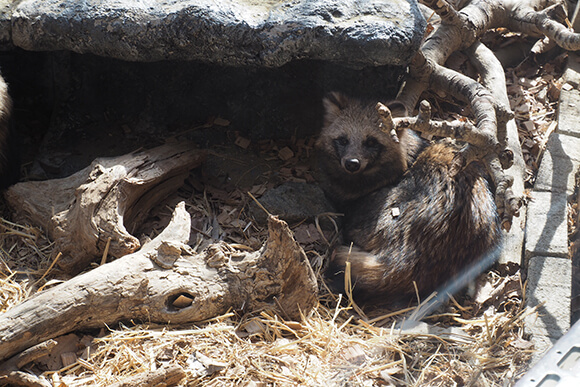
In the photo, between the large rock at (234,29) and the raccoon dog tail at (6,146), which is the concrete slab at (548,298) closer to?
the large rock at (234,29)

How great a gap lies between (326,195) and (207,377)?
2.07m

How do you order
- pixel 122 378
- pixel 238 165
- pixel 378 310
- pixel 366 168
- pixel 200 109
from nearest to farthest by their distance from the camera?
1. pixel 122 378
2. pixel 378 310
3. pixel 366 168
4. pixel 238 165
5. pixel 200 109

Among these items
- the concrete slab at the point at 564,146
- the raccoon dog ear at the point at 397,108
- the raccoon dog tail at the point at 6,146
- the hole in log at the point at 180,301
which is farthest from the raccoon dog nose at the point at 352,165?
the raccoon dog tail at the point at 6,146

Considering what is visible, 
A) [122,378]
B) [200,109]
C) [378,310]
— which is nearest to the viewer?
[122,378]

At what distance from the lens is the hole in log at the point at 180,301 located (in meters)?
3.46

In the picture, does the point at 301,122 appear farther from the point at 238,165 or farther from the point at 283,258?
the point at 283,258

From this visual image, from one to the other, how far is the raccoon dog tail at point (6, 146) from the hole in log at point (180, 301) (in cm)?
194

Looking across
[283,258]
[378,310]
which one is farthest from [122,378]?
[378,310]

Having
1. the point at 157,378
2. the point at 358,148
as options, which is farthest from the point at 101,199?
the point at 358,148

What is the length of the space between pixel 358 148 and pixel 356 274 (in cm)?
111

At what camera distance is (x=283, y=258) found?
3.42 m

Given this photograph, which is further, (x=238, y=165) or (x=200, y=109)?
(x=200, y=109)

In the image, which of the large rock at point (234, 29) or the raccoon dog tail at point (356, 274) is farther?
the large rock at point (234, 29)

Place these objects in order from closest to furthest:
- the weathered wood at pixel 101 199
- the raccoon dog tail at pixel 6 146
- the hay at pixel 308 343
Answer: the hay at pixel 308 343
the weathered wood at pixel 101 199
the raccoon dog tail at pixel 6 146
